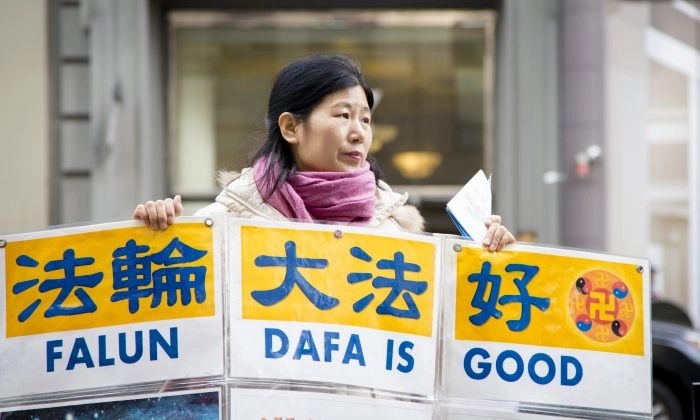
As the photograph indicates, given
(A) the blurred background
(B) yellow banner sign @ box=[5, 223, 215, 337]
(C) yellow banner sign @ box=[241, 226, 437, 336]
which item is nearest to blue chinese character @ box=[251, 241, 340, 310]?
(C) yellow banner sign @ box=[241, 226, 437, 336]

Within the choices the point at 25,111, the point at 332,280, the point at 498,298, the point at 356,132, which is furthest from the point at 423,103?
the point at 332,280

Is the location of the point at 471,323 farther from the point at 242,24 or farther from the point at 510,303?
the point at 242,24

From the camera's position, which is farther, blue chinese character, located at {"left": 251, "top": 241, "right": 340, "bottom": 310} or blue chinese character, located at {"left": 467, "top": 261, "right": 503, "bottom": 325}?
blue chinese character, located at {"left": 467, "top": 261, "right": 503, "bottom": 325}

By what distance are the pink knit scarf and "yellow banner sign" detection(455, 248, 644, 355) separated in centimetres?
33

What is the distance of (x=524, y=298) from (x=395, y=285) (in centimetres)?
37

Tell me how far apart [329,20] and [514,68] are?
2.00m

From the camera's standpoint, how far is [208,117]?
40.1ft

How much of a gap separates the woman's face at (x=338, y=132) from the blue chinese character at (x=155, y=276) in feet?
1.61

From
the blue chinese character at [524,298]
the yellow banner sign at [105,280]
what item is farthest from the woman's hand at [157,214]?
the blue chinese character at [524,298]

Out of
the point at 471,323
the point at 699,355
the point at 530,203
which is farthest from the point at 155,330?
the point at 530,203

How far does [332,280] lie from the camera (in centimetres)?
313

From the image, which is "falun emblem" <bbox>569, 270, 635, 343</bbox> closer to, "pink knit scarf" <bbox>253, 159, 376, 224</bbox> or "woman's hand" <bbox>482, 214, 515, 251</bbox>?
"woman's hand" <bbox>482, 214, 515, 251</bbox>

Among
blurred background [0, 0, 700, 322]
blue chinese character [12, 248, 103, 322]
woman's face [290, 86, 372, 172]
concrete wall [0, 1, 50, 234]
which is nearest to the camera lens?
blue chinese character [12, 248, 103, 322]

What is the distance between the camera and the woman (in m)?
3.30
